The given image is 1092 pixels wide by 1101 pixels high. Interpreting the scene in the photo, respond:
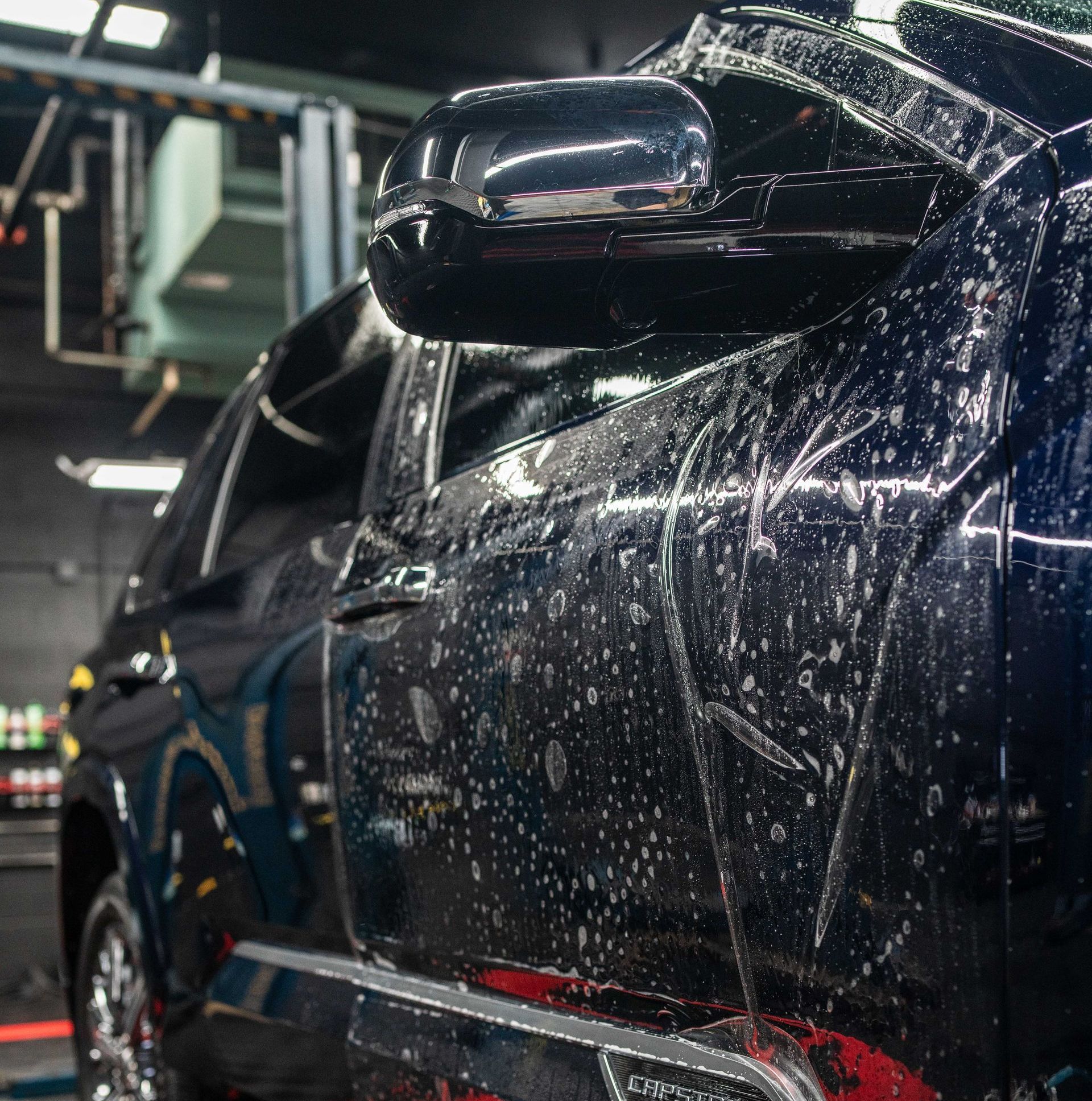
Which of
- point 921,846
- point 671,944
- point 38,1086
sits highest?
point 921,846

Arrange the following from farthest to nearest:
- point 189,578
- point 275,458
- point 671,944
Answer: point 189,578, point 275,458, point 671,944

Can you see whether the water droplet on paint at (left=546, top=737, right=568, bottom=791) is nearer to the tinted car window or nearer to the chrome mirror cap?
the tinted car window

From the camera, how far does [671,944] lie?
1.08 m

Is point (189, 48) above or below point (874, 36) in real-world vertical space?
above

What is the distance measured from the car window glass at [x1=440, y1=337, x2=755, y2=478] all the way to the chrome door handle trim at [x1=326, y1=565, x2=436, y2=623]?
0.48ft

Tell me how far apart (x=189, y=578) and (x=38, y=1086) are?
266 cm

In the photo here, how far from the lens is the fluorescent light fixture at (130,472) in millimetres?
9844

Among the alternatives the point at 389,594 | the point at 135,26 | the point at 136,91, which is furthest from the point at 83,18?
the point at 389,594

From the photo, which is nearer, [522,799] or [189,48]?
[522,799]

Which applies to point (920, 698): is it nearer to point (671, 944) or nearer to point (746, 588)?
point (746, 588)

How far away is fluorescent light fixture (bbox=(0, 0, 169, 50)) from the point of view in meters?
5.34

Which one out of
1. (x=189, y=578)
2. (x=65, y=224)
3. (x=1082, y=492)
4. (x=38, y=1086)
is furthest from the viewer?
(x=65, y=224)

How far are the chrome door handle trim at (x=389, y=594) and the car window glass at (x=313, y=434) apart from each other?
22cm

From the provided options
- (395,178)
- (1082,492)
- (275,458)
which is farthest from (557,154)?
(275,458)
